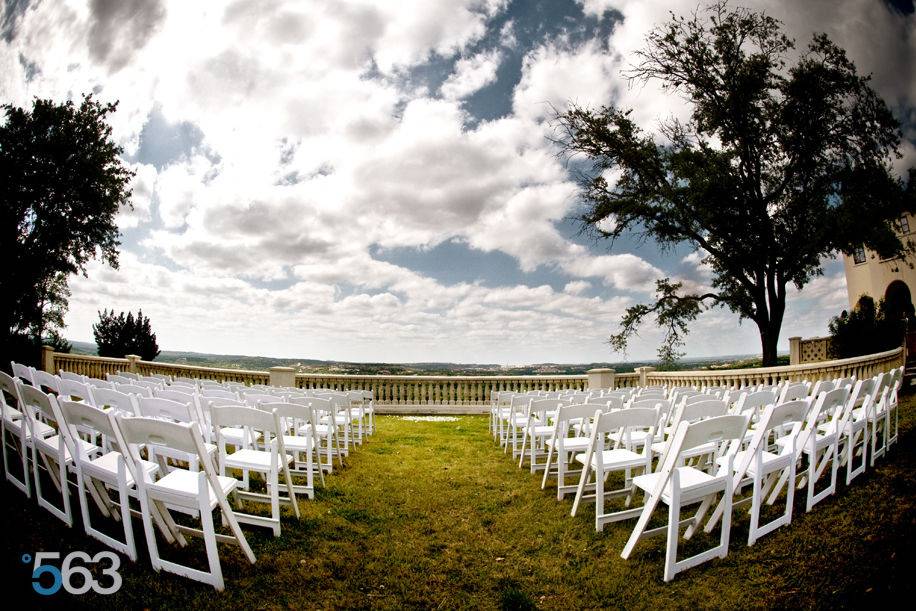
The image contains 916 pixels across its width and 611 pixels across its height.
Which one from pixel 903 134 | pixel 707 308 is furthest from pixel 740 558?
pixel 903 134

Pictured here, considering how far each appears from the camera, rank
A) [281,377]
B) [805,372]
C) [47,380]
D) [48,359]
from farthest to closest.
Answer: [48,359]
[281,377]
[805,372]
[47,380]

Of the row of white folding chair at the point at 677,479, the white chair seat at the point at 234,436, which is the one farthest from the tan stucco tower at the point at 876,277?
the white chair seat at the point at 234,436

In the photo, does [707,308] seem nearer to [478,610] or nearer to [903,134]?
[903,134]

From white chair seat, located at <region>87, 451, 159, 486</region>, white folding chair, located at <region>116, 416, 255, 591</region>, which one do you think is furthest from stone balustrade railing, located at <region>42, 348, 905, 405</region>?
white folding chair, located at <region>116, 416, 255, 591</region>

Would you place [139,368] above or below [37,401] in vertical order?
below

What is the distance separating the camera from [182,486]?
3010 millimetres

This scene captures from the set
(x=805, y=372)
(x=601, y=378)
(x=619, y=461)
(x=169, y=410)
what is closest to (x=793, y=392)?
(x=619, y=461)

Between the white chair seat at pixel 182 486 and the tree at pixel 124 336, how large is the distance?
28.4m

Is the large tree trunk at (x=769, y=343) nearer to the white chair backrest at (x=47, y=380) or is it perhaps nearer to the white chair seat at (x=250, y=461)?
the white chair seat at (x=250, y=461)

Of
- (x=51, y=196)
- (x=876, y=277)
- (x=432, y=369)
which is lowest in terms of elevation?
(x=432, y=369)

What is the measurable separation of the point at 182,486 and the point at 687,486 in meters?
3.57

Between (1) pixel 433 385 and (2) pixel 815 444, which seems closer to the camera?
(2) pixel 815 444

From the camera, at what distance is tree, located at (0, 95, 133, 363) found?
18.2 meters

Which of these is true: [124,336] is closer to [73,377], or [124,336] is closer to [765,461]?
[73,377]
